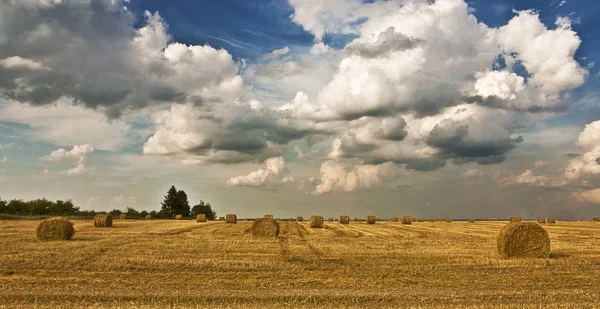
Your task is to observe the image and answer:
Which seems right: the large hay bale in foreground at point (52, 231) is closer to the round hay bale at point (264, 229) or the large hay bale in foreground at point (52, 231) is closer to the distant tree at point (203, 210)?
the round hay bale at point (264, 229)

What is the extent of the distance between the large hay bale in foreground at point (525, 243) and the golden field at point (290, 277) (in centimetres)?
61

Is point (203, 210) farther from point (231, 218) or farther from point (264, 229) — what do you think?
point (264, 229)

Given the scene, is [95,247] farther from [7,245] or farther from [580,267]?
[580,267]

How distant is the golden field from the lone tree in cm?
8621

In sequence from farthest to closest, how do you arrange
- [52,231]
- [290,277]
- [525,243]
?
[52,231], [525,243], [290,277]

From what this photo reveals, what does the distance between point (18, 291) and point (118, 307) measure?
327 cm

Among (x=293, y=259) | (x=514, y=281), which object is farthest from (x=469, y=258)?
(x=293, y=259)

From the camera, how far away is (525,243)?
18422 millimetres

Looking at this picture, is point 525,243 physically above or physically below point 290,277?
above

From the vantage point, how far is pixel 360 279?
1263cm

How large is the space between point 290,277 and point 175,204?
9678 cm

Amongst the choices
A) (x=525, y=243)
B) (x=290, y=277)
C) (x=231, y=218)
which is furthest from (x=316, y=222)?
(x=290, y=277)

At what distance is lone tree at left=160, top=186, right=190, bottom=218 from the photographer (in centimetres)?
10519

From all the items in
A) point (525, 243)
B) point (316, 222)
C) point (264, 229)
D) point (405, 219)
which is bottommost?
point (525, 243)
